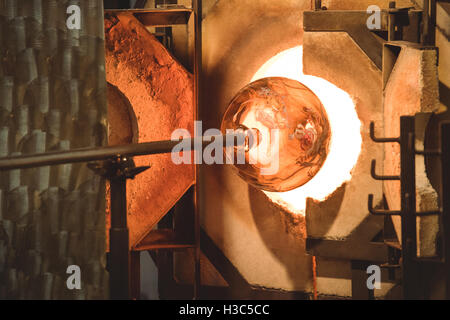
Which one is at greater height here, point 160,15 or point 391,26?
point 160,15

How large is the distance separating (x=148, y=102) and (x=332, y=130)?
108 centimetres

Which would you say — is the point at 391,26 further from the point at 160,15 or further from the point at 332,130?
the point at 160,15

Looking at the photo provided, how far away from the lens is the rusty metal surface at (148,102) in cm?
326

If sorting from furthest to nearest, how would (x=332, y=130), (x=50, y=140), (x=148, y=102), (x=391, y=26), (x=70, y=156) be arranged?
(x=148, y=102) < (x=332, y=130) < (x=391, y=26) < (x=50, y=140) < (x=70, y=156)

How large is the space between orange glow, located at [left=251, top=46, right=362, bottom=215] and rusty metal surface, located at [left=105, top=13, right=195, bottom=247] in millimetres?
636


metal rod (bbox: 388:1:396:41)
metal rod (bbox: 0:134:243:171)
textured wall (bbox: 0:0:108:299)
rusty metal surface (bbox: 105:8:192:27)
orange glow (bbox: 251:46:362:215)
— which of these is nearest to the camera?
metal rod (bbox: 0:134:243:171)

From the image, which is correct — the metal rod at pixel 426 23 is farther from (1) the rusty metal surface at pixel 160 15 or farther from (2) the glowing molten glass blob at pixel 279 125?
(1) the rusty metal surface at pixel 160 15

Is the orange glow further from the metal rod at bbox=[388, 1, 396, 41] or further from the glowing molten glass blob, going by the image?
the metal rod at bbox=[388, 1, 396, 41]

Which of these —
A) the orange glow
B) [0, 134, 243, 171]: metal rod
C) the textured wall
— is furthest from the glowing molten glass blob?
[0, 134, 243, 171]: metal rod

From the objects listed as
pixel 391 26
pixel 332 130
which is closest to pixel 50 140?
pixel 332 130

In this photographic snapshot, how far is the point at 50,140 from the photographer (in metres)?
2.38

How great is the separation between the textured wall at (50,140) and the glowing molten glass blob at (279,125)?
2.89ft

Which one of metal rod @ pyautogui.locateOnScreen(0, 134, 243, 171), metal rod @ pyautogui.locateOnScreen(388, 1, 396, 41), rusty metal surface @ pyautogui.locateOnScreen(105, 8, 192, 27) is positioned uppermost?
rusty metal surface @ pyautogui.locateOnScreen(105, 8, 192, 27)

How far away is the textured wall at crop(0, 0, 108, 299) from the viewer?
2344 mm
